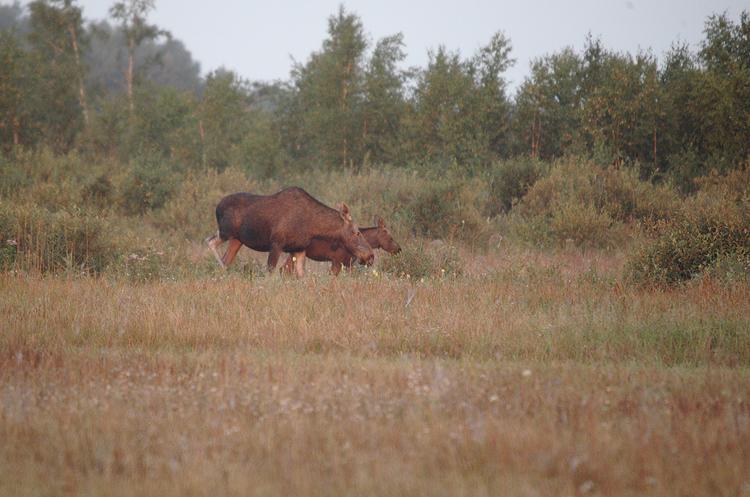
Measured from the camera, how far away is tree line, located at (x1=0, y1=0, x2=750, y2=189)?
90.7 ft

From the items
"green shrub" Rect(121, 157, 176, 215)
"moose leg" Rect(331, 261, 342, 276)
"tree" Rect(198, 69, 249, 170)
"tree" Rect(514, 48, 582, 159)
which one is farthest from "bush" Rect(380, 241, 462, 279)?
"tree" Rect(198, 69, 249, 170)

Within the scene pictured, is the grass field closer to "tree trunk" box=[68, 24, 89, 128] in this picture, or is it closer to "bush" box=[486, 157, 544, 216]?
"bush" box=[486, 157, 544, 216]

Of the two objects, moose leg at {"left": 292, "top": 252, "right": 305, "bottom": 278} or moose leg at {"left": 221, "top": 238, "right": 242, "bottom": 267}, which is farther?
moose leg at {"left": 221, "top": 238, "right": 242, "bottom": 267}

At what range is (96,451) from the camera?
4.49 meters

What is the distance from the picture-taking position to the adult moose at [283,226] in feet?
44.3

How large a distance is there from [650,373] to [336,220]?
8472 mm

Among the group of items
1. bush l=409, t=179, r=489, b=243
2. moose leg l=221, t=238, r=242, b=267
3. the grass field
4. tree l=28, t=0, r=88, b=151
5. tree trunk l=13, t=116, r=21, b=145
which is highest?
tree l=28, t=0, r=88, b=151

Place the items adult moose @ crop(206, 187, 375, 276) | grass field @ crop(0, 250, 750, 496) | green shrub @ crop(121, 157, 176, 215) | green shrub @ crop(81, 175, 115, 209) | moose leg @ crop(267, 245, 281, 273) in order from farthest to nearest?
green shrub @ crop(121, 157, 176, 215), green shrub @ crop(81, 175, 115, 209), adult moose @ crop(206, 187, 375, 276), moose leg @ crop(267, 245, 281, 273), grass field @ crop(0, 250, 750, 496)

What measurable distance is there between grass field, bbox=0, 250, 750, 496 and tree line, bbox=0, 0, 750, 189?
58.4ft

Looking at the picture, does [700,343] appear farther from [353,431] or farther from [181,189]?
[181,189]

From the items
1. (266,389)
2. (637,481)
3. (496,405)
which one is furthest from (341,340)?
(637,481)

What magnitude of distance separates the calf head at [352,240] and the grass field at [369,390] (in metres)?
3.95

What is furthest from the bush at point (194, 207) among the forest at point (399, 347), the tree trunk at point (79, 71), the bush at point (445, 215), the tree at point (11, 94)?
the tree trunk at point (79, 71)

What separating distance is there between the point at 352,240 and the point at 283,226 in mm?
1390
